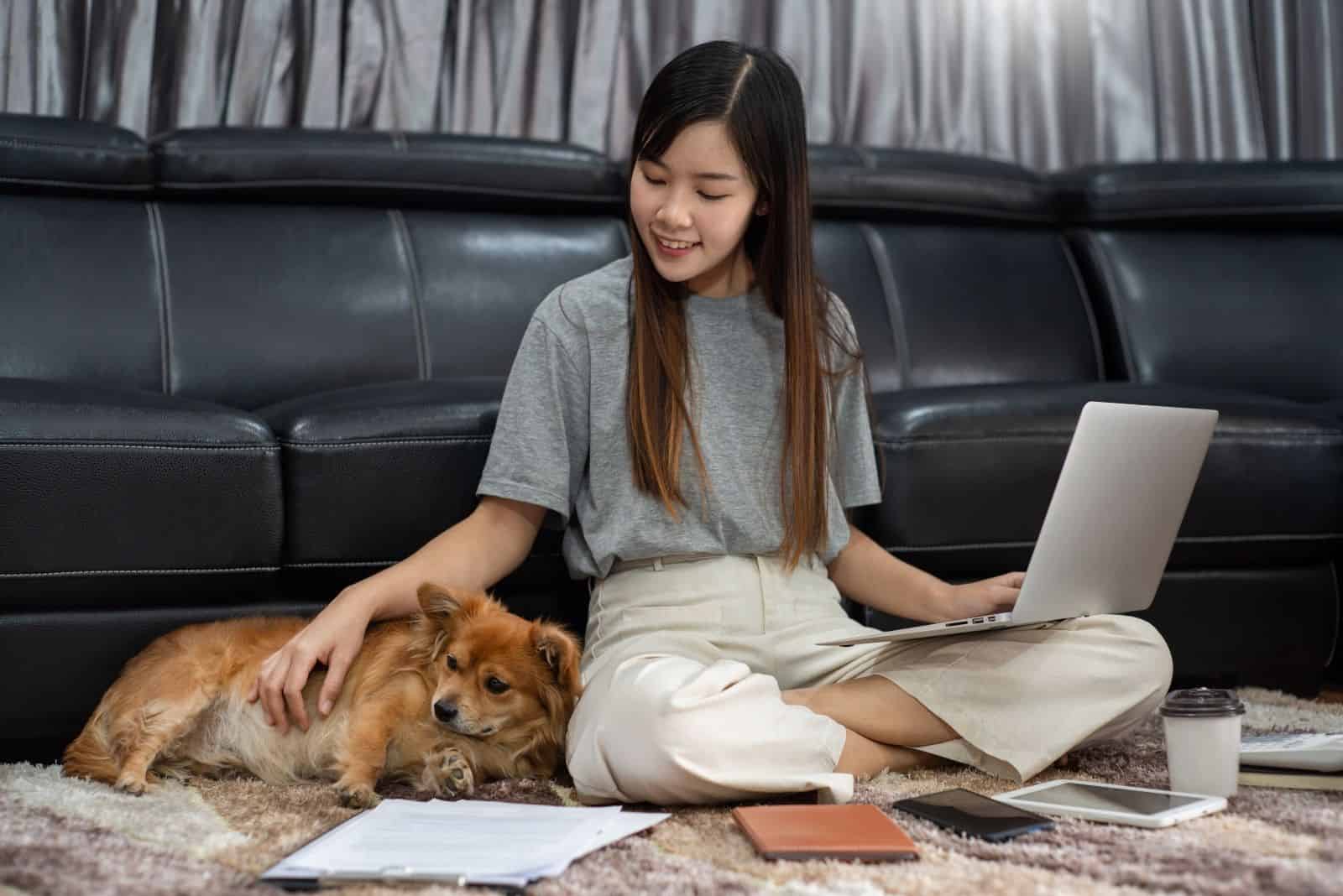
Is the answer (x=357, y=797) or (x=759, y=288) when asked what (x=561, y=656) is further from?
(x=759, y=288)

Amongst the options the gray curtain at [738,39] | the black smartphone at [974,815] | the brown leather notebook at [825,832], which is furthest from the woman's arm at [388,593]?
the gray curtain at [738,39]

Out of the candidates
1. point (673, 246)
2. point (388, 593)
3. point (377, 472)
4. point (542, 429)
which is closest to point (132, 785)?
point (388, 593)

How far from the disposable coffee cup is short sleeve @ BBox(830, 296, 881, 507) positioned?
22.5 inches

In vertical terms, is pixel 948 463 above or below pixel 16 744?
above

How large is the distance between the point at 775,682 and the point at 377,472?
0.67 metres

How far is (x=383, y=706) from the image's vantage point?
1.63 metres

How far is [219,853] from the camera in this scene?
1.26 meters

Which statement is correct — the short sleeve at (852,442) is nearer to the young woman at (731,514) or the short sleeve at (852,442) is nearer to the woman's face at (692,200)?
the young woman at (731,514)

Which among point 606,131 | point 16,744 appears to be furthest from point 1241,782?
point 606,131

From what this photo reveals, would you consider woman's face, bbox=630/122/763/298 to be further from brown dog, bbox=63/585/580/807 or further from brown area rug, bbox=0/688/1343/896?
brown area rug, bbox=0/688/1343/896

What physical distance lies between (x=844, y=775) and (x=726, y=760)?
0.47 ft

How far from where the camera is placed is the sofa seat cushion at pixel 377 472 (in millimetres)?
1828

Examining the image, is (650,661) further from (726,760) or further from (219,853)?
(219,853)

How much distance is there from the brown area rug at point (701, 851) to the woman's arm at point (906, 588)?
25 cm
